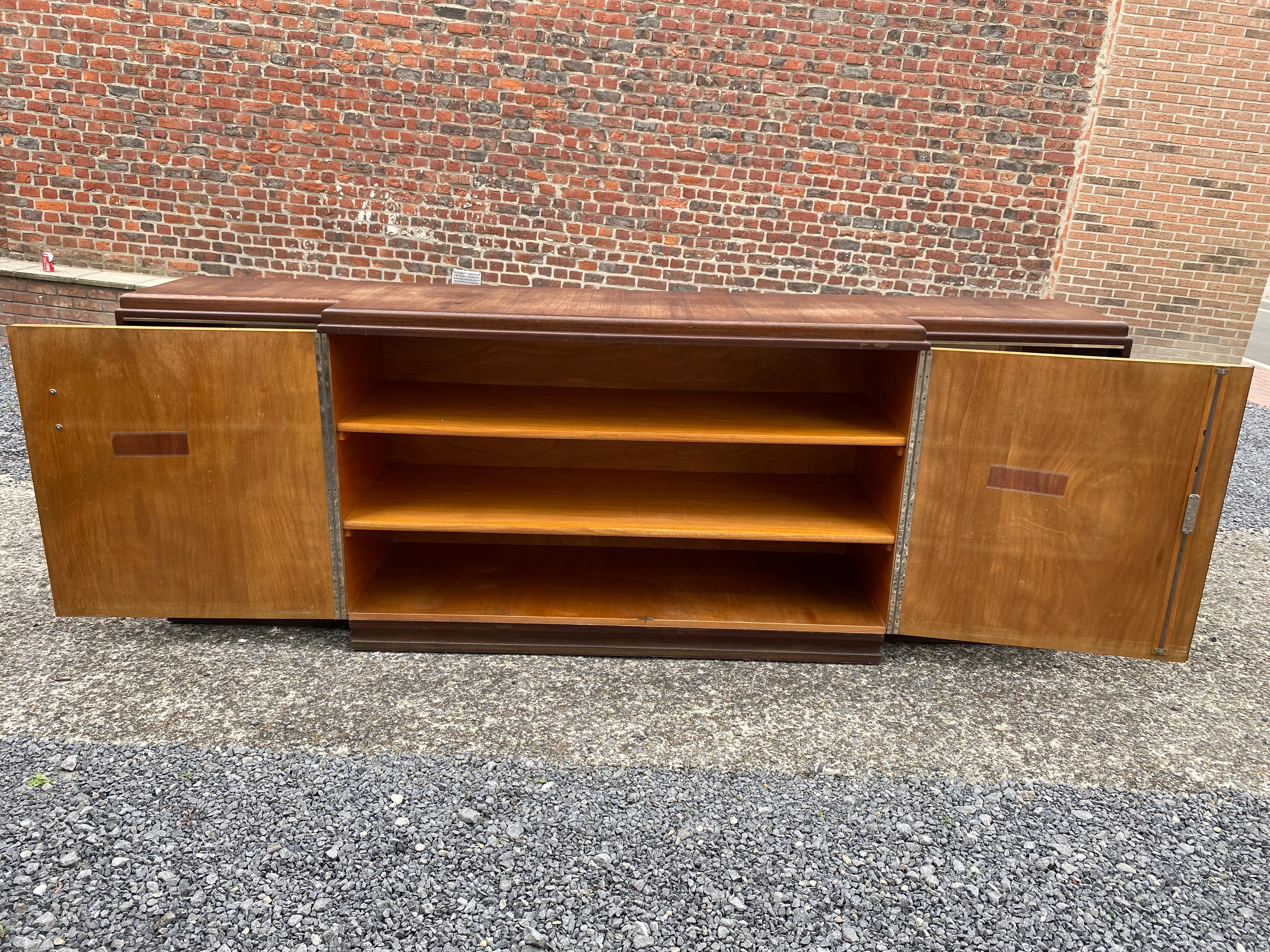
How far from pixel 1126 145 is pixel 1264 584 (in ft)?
12.8

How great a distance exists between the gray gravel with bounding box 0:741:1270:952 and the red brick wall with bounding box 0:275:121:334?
546cm

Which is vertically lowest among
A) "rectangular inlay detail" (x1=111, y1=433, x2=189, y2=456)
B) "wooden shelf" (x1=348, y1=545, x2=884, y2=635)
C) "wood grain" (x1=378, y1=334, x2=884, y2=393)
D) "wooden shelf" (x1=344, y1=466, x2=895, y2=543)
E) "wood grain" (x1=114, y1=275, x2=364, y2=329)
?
"wooden shelf" (x1=348, y1=545, x2=884, y2=635)

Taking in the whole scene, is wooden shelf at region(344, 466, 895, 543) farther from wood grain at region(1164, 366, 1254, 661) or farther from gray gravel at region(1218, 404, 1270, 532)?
gray gravel at region(1218, 404, 1270, 532)

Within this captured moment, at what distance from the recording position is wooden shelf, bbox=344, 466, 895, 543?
2904mm

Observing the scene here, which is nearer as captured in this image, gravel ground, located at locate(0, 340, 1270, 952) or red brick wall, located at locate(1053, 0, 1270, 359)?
gravel ground, located at locate(0, 340, 1270, 952)

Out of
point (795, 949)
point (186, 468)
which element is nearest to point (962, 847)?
point (795, 949)

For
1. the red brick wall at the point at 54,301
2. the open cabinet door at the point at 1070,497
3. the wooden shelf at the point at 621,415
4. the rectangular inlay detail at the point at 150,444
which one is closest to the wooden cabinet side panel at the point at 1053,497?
the open cabinet door at the point at 1070,497

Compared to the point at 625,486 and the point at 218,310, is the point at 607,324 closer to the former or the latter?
the point at 625,486

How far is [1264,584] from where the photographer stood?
12.7 feet

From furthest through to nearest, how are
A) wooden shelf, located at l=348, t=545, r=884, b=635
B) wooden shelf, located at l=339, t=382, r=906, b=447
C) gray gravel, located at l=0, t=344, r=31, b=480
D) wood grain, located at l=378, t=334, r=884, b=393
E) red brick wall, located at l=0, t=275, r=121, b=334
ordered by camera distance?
red brick wall, located at l=0, t=275, r=121, b=334, gray gravel, located at l=0, t=344, r=31, b=480, wood grain, located at l=378, t=334, r=884, b=393, wooden shelf, located at l=348, t=545, r=884, b=635, wooden shelf, located at l=339, t=382, r=906, b=447

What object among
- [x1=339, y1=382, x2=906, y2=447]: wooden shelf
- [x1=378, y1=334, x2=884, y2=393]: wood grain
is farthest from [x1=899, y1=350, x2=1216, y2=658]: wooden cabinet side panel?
[x1=378, y1=334, x2=884, y2=393]: wood grain

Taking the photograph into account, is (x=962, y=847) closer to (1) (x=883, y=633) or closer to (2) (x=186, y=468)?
(1) (x=883, y=633)

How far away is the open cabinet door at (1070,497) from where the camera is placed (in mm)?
2617

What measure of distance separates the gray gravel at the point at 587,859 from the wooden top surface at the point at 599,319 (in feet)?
4.33
